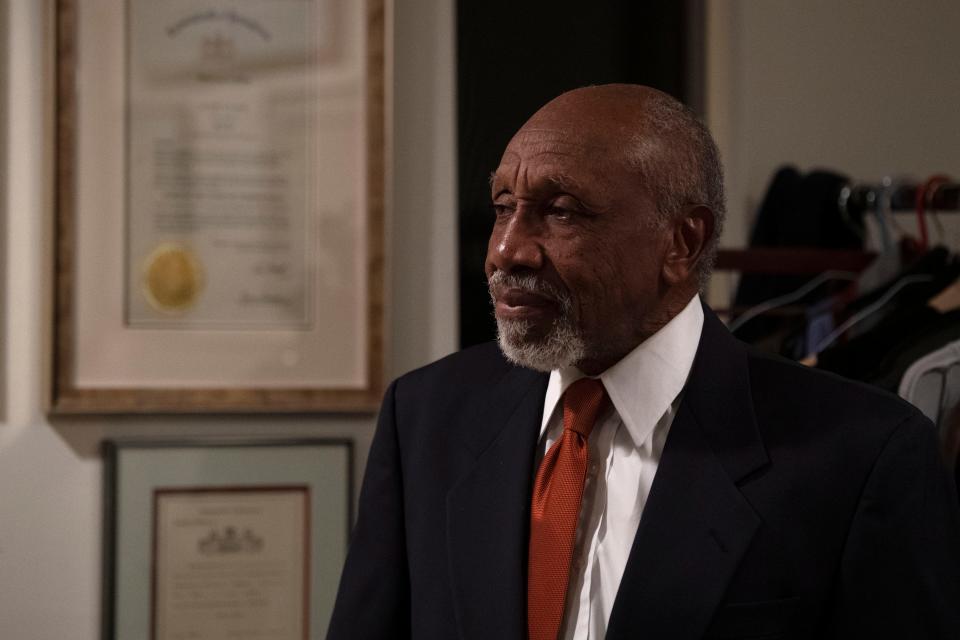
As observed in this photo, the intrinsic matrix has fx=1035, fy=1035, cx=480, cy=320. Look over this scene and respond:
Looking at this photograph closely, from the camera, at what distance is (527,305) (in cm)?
89

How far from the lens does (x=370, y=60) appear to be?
1569 millimetres

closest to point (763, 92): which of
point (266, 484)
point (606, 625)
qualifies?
point (266, 484)

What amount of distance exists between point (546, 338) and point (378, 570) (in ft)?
0.96

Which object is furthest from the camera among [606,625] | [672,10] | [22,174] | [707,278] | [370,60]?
[672,10]

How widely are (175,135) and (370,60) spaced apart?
0.31 meters

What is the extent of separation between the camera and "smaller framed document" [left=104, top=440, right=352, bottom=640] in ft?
4.86

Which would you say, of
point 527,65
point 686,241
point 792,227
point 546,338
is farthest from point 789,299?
point 546,338

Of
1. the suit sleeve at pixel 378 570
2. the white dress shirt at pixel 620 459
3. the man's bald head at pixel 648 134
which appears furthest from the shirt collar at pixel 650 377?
the suit sleeve at pixel 378 570

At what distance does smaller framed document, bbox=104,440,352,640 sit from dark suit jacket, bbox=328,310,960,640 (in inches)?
21.4

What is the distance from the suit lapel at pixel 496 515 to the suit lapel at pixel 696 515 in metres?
0.10

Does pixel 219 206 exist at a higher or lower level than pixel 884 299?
higher

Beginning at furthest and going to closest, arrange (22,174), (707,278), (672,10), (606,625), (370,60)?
(672,10), (370,60), (22,174), (707,278), (606,625)

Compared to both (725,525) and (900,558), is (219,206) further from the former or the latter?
(900,558)

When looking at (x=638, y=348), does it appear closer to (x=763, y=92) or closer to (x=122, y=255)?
(x=122, y=255)
